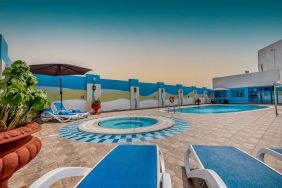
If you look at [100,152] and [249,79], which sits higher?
[249,79]

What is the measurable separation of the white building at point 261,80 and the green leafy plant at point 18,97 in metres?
25.5

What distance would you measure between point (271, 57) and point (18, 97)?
31822 mm

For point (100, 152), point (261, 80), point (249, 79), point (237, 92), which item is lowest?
point (100, 152)

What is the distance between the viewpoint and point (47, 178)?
4.10ft

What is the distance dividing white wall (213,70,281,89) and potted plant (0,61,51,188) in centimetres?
2650

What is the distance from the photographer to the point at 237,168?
1641 millimetres

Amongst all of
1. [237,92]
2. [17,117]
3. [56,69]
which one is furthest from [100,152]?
[237,92]

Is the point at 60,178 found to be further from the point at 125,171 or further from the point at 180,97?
the point at 180,97

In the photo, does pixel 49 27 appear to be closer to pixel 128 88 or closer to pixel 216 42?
pixel 128 88

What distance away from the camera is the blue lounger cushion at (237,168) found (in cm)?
135

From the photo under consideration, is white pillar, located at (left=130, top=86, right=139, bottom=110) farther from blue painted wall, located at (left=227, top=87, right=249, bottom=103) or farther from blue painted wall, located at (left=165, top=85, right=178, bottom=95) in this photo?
blue painted wall, located at (left=227, top=87, right=249, bottom=103)

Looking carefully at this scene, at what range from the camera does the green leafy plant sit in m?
1.20

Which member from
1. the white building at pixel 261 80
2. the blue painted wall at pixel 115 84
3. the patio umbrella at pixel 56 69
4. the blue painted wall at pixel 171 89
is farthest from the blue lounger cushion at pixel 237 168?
the white building at pixel 261 80

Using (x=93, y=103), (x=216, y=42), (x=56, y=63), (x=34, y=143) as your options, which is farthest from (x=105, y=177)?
(x=216, y=42)
